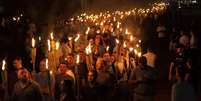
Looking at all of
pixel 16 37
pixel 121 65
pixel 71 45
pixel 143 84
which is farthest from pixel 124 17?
pixel 143 84

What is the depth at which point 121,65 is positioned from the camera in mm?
13828

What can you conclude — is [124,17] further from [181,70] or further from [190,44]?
[181,70]

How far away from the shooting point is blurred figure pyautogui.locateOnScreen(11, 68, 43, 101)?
10656mm

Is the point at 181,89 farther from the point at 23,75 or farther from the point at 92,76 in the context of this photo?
the point at 23,75

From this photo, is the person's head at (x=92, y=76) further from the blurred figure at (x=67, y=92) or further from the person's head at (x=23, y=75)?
the person's head at (x=23, y=75)

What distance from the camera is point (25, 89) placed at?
10688 mm

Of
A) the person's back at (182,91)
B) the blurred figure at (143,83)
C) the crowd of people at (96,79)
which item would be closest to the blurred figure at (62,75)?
the crowd of people at (96,79)

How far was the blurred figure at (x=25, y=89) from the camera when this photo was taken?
35.0 ft

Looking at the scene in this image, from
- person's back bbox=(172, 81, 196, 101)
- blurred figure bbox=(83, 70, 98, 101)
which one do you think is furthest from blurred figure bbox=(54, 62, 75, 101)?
person's back bbox=(172, 81, 196, 101)

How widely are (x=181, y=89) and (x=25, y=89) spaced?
2895 millimetres

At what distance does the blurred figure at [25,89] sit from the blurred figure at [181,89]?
8.46 ft

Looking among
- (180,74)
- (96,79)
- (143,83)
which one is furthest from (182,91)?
(96,79)

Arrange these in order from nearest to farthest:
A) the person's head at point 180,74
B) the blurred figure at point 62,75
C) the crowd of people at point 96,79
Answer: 1. the person's head at point 180,74
2. the crowd of people at point 96,79
3. the blurred figure at point 62,75

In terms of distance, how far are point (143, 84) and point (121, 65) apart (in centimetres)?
254
